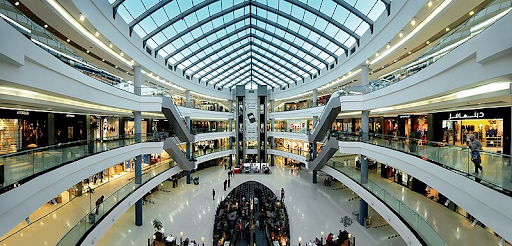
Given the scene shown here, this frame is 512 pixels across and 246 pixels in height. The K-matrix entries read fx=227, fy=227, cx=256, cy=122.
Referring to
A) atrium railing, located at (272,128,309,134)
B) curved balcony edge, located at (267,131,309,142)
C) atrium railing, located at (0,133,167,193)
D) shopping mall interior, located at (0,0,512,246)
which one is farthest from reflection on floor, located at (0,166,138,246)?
atrium railing, located at (272,128,309,134)

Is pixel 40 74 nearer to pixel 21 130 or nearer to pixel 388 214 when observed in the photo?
pixel 21 130

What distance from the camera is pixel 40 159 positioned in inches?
265

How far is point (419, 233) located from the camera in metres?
8.68

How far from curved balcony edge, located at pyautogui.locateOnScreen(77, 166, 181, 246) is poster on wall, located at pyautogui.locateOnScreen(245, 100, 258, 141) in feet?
51.7

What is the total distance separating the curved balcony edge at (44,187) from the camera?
17.4 ft

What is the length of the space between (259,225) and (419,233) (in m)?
9.90

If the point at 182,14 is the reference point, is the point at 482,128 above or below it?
below

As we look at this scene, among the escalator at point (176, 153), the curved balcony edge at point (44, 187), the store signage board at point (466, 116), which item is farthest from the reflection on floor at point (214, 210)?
the store signage board at point (466, 116)

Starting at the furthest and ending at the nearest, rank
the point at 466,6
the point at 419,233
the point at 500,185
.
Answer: the point at 419,233
the point at 466,6
the point at 500,185

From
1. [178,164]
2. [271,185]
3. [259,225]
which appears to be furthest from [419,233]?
[178,164]

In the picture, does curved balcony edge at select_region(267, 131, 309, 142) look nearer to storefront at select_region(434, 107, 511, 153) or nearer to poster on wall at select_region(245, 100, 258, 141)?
poster on wall at select_region(245, 100, 258, 141)

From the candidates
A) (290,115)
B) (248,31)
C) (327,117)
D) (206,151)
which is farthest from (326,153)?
(206,151)

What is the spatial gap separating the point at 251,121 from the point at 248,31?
13.6m

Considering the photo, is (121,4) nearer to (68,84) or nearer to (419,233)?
(68,84)
